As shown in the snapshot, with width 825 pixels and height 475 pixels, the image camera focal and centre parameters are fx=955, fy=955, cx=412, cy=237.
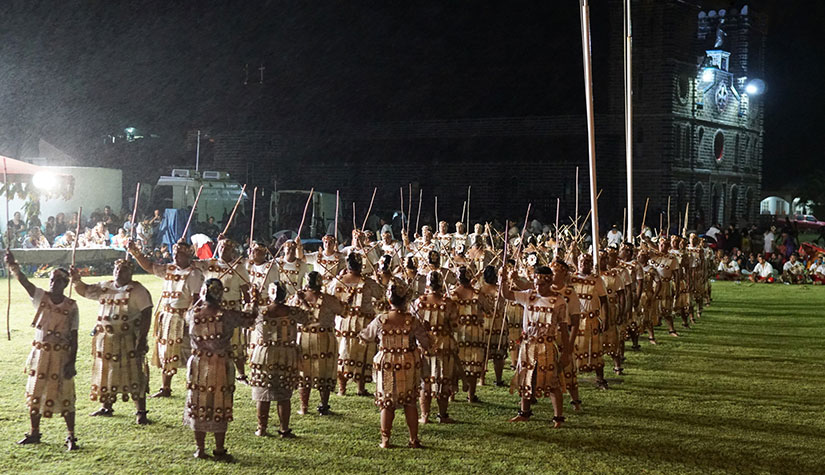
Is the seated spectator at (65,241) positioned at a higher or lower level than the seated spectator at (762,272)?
higher

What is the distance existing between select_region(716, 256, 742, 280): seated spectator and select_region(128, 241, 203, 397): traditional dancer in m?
20.8

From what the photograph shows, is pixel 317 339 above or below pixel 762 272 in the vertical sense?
below

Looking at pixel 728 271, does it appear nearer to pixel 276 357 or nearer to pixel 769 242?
pixel 769 242

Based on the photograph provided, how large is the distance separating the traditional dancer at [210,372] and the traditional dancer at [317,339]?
1.44 m

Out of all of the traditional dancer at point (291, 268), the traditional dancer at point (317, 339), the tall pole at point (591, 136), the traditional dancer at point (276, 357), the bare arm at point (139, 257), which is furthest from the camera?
the traditional dancer at point (291, 268)

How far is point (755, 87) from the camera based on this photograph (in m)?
50.0

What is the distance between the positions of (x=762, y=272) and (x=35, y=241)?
19063 mm

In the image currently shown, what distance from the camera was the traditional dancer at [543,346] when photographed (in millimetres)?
8836

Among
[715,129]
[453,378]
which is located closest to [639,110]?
[715,129]

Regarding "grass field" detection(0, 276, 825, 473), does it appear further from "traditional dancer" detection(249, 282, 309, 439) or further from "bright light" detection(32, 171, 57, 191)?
"bright light" detection(32, 171, 57, 191)

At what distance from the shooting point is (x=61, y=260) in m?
21.6

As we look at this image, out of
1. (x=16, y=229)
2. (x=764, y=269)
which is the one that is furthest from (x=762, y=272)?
(x=16, y=229)

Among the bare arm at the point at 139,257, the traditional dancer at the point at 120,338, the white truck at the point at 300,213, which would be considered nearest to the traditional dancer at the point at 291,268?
the bare arm at the point at 139,257

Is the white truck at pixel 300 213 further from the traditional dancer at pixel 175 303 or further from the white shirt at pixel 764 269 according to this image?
the traditional dancer at pixel 175 303
